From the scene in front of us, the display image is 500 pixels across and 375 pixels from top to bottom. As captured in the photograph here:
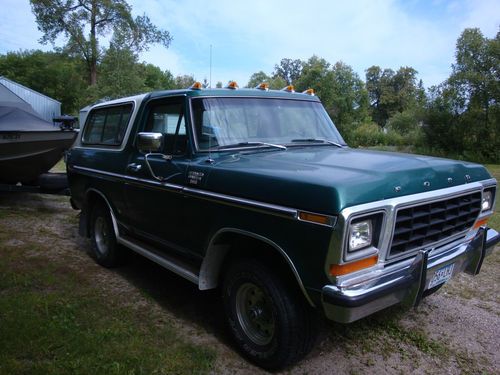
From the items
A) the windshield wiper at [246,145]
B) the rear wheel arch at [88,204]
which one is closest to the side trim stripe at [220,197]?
the windshield wiper at [246,145]

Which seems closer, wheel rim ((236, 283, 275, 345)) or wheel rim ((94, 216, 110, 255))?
wheel rim ((236, 283, 275, 345))

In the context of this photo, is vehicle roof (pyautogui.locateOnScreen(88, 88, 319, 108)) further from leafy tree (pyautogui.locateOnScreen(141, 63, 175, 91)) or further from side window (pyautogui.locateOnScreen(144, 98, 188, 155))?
leafy tree (pyautogui.locateOnScreen(141, 63, 175, 91))

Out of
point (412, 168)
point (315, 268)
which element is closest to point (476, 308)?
point (412, 168)

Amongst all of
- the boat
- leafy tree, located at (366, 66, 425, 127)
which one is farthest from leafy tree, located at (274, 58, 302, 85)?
the boat

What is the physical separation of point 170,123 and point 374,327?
105 inches

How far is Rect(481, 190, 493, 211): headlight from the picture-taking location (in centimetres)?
379

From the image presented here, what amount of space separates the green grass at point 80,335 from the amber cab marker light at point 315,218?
1417 millimetres

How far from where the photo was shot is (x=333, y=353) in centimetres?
345

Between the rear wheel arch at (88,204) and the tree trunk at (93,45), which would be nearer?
the rear wheel arch at (88,204)

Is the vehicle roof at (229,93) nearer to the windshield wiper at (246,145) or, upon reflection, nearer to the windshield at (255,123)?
Answer: the windshield at (255,123)

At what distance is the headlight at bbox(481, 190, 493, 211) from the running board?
2585 mm

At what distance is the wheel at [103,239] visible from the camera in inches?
205

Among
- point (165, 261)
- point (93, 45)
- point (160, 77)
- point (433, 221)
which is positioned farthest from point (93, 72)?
point (433, 221)

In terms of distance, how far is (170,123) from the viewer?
165 inches
